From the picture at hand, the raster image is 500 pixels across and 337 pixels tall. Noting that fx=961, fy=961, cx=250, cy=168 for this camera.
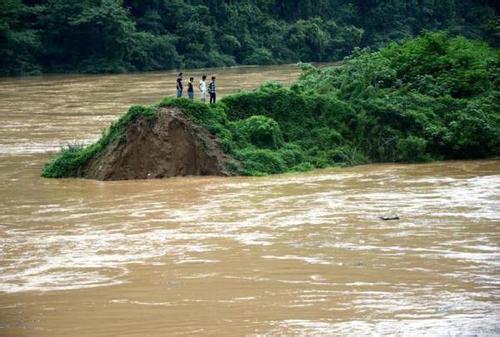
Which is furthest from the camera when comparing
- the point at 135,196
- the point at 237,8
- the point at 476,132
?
the point at 237,8

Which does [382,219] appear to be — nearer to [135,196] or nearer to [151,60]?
[135,196]

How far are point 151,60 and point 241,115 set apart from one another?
4330 cm

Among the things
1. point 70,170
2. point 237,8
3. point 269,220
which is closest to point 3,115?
point 70,170

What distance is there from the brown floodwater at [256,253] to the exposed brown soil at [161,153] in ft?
1.52

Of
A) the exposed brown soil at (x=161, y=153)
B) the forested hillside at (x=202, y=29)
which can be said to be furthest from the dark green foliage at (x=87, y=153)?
the forested hillside at (x=202, y=29)

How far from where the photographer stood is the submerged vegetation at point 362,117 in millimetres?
24047

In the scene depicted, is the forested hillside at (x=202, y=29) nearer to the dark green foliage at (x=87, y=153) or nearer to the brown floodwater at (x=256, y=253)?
the dark green foliage at (x=87, y=153)

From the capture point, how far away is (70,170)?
939 inches

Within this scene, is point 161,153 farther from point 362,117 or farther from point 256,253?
point 256,253

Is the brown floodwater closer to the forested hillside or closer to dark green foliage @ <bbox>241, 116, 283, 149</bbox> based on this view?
dark green foliage @ <bbox>241, 116, 283, 149</bbox>

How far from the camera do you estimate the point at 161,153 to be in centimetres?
2334

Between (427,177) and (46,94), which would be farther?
(46,94)

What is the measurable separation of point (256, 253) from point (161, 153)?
849cm

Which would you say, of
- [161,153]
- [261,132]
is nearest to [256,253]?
[161,153]
